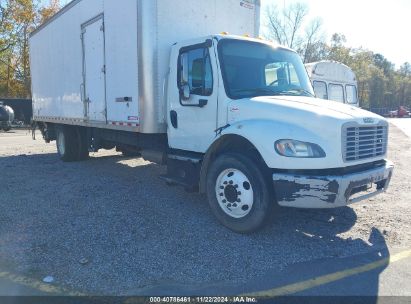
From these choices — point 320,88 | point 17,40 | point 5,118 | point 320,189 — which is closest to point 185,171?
point 320,189

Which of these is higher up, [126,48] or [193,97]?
[126,48]

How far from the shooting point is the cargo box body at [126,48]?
631 centimetres

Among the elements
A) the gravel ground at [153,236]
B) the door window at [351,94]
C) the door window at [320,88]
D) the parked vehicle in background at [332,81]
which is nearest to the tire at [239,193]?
the gravel ground at [153,236]

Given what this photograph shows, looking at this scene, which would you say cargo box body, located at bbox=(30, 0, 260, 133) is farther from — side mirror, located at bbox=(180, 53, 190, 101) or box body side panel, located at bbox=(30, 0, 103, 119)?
side mirror, located at bbox=(180, 53, 190, 101)

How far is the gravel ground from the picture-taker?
4.00 meters

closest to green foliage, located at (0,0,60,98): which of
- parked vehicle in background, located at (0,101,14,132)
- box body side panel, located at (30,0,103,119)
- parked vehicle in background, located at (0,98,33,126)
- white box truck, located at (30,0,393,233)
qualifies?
parked vehicle in background, located at (0,98,33,126)

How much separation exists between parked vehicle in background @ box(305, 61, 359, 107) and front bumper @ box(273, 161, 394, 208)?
949 cm

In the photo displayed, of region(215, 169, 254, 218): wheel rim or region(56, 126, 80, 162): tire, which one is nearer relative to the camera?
region(215, 169, 254, 218): wheel rim

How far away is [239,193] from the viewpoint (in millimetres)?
5062

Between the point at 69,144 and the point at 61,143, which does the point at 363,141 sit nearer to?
the point at 69,144

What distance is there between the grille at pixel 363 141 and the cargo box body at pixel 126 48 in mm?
3198

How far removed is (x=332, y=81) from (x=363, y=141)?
10761 mm

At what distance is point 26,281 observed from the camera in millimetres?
3797

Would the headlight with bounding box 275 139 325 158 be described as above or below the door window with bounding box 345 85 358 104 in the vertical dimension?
below
